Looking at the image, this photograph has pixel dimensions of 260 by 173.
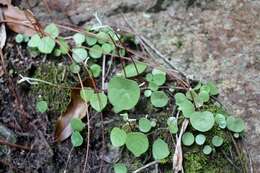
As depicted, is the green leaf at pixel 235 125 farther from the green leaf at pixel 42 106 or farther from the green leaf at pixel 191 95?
the green leaf at pixel 42 106

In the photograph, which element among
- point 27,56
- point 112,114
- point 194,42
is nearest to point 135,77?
point 112,114

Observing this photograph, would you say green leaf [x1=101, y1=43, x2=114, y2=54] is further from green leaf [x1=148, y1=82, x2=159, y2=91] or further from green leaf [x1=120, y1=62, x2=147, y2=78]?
green leaf [x1=148, y1=82, x2=159, y2=91]

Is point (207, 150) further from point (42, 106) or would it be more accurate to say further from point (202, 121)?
point (42, 106)

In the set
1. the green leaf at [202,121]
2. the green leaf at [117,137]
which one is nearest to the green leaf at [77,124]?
the green leaf at [117,137]

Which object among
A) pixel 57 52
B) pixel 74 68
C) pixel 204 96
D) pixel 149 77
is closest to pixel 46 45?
pixel 57 52

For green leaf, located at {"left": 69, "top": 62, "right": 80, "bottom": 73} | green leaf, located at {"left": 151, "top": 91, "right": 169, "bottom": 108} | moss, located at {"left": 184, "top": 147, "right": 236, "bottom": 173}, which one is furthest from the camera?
green leaf, located at {"left": 69, "top": 62, "right": 80, "bottom": 73}

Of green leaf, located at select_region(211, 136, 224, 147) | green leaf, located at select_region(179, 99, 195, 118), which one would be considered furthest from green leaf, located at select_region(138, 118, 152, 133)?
green leaf, located at select_region(211, 136, 224, 147)
